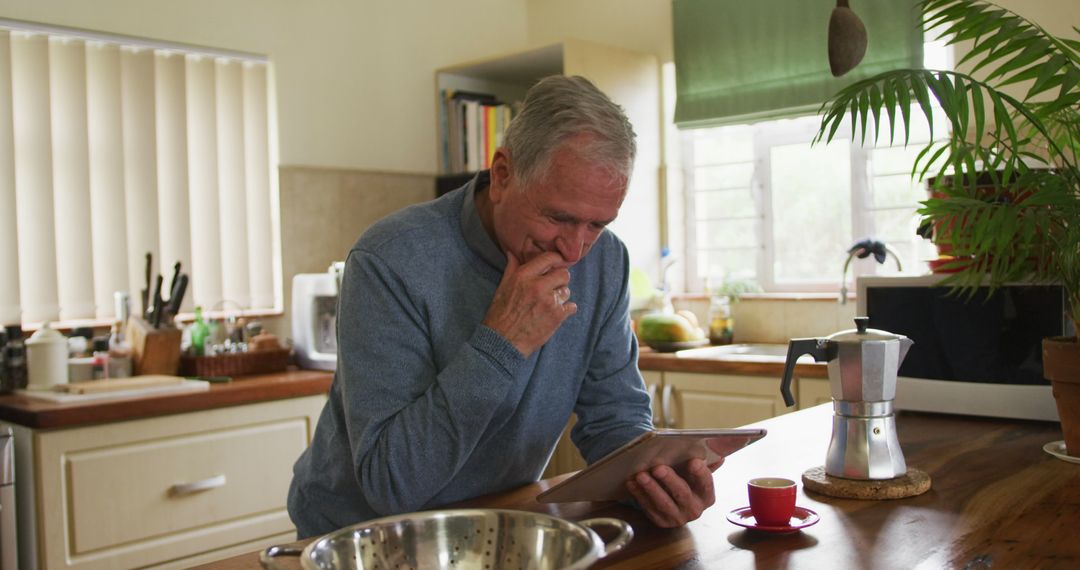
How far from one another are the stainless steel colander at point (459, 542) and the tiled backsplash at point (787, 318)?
103 inches

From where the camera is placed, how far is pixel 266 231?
3621 millimetres

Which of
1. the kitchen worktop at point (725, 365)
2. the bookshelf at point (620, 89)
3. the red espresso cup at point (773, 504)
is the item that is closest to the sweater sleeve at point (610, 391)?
the red espresso cup at point (773, 504)

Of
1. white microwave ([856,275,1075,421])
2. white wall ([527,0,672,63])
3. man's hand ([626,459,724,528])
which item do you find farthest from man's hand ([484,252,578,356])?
white wall ([527,0,672,63])

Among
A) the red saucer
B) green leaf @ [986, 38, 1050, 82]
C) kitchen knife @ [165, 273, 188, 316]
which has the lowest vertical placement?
the red saucer

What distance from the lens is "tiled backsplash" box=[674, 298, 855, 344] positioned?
134 inches

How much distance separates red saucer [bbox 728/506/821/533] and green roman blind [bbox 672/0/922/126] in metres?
2.38

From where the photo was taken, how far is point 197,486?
2674mm

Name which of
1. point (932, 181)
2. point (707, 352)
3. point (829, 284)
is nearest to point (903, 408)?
point (932, 181)

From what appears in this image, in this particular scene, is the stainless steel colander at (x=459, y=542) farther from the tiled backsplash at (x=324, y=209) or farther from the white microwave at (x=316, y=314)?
the tiled backsplash at (x=324, y=209)

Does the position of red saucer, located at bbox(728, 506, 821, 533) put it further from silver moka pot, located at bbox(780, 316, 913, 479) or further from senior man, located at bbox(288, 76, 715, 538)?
silver moka pot, located at bbox(780, 316, 913, 479)

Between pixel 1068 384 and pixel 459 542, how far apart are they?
1134 mm

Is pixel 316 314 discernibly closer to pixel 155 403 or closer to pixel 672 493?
pixel 155 403

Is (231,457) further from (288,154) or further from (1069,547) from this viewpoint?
(1069,547)

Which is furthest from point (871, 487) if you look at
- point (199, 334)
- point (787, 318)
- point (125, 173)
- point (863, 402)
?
point (125, 173)
